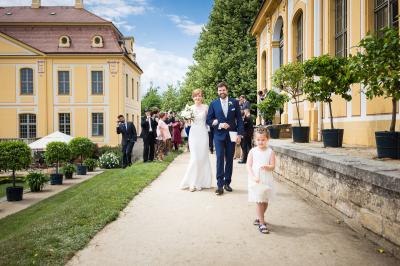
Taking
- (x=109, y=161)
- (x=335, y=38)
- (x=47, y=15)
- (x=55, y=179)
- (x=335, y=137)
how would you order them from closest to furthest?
(x=335, y=137)
(x=335, y=38)
(x=55, y=179)
(x=109, y=161)
(x=47, y=15)

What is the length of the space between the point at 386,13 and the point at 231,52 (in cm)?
2532

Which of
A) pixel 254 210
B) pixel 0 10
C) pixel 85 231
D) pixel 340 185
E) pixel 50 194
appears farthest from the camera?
pixel 0 10

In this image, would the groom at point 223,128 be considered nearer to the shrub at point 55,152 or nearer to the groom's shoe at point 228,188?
the groom's shoe at point 228,188

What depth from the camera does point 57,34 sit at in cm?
3703

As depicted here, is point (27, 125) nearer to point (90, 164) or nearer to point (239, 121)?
point (90, 164)

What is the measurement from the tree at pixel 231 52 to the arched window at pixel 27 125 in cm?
1547

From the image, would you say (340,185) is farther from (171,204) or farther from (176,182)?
(176,182)

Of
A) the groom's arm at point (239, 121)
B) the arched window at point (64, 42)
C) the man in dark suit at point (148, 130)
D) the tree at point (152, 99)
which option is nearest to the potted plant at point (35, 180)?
the man in dark suit at point (148, 130)

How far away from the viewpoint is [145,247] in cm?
434

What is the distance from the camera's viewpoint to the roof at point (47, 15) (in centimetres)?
3741

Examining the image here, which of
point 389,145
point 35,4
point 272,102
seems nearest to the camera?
point 389,145

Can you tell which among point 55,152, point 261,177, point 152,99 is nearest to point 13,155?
point 55,152

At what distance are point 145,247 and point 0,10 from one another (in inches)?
1715

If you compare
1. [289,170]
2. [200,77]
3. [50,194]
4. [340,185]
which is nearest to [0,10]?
[200,77]
